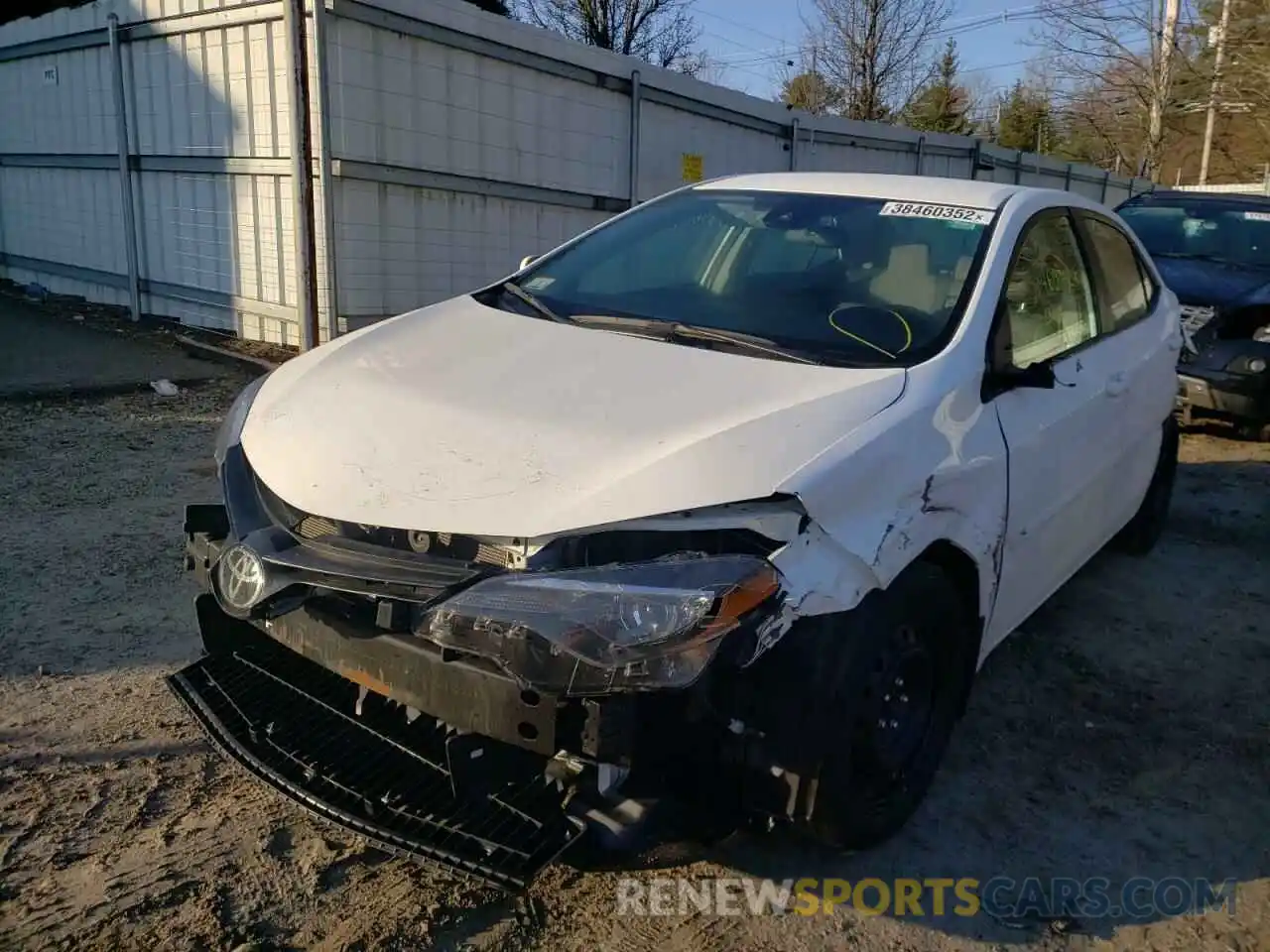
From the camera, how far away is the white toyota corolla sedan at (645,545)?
85.6 inches

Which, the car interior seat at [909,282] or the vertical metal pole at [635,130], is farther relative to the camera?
the vertical metal pole at [635,130]

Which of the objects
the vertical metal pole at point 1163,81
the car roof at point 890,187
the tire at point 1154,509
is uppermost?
the vertical metal pole at point 1163,81

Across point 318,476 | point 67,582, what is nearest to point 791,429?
point 318,476

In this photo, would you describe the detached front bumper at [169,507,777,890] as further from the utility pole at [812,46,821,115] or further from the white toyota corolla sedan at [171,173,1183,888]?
the utility pole at [812,46,821,115]

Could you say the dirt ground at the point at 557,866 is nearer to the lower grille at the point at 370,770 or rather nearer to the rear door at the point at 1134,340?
the lower grille at the point at 370,770

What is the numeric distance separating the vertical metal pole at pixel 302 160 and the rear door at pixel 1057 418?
5.25 meters

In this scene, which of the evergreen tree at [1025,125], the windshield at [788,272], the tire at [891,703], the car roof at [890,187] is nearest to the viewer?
the tire at [891,703]

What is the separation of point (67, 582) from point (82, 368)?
15.2ft

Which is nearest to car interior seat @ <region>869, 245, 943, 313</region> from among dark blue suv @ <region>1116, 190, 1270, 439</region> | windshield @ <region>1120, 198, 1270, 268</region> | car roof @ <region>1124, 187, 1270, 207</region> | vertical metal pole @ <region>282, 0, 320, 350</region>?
dark blue suv @ <region>1116, 190, 1270, 439</region>

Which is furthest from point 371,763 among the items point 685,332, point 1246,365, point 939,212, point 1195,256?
point 1195,256

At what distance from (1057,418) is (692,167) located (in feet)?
30.1

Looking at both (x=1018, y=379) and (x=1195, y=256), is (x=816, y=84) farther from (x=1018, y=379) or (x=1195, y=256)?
(x=1018, y=379)

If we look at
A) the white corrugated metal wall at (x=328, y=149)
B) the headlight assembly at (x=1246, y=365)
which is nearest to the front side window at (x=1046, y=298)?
the headlight assembly at (x=1246, y=365)

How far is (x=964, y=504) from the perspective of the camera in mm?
2793
